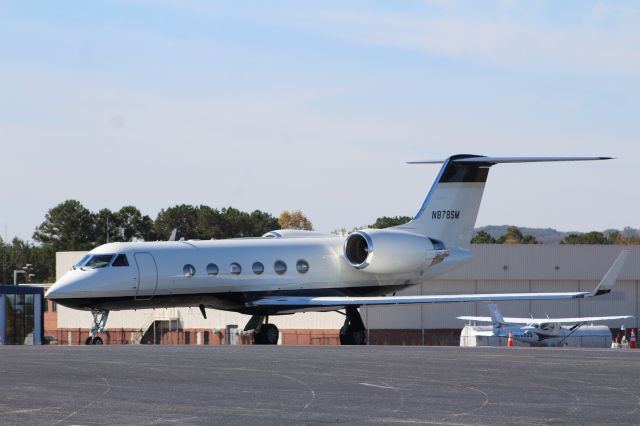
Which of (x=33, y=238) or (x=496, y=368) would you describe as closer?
(x=496, y=368)

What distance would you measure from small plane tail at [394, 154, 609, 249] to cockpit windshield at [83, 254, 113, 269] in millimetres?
10115

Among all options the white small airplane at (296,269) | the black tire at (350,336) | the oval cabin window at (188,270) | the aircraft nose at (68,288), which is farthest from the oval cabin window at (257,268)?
the aircraft nose at (68,288)

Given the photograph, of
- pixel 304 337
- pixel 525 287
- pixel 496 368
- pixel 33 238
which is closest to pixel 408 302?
pixel 496 368

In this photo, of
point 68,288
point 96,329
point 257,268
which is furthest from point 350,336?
point 68,288

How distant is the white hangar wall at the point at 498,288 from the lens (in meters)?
61.4

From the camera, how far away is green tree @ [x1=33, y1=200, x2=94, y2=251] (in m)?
131

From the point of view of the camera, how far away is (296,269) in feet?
125

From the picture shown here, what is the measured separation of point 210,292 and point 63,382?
18.4 metres

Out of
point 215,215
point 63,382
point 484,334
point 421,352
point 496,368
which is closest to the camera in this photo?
point 63,382

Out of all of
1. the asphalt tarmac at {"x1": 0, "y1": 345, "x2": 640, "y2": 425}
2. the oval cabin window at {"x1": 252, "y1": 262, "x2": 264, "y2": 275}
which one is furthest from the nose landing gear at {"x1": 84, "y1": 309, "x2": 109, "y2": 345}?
the asphalt tarmac at {"x1": 0, "y1": 345, "x2": 640, "y2": 425}

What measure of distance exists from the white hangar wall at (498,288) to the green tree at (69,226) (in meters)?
65.4

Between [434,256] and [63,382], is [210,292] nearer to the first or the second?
[434,256]

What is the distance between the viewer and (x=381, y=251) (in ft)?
126

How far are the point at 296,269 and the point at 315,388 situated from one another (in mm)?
20788
